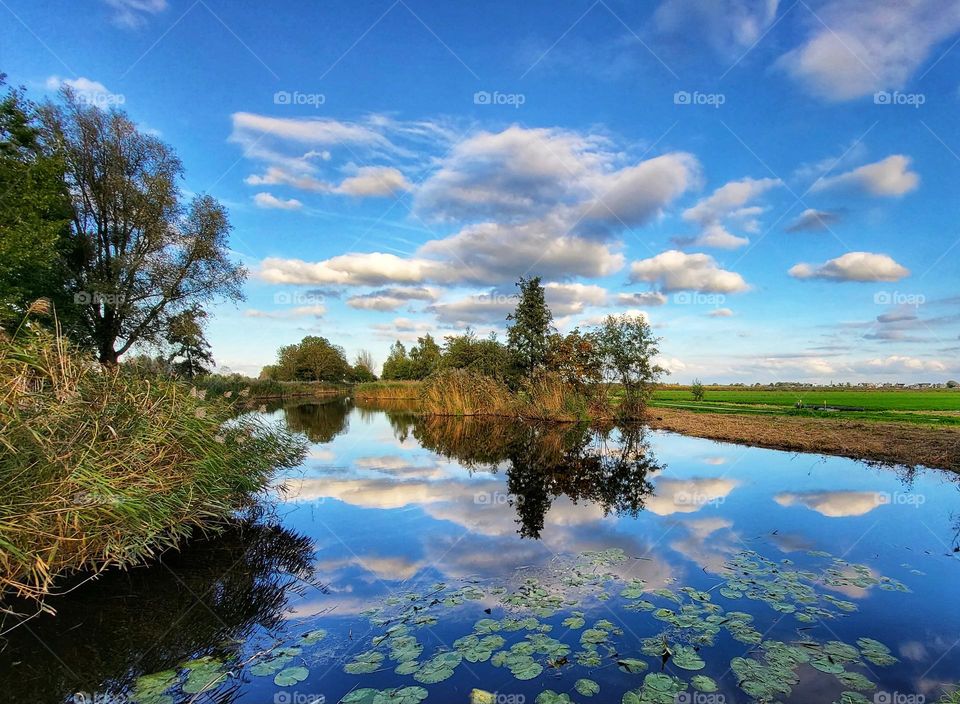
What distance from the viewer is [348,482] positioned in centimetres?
1216

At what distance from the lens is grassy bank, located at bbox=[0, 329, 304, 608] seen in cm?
486

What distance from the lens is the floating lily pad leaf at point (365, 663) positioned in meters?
4.03

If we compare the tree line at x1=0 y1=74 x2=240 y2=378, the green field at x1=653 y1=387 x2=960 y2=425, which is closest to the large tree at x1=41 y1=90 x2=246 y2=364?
the tree line at x1=0 y1=74 x2=240 y2=378

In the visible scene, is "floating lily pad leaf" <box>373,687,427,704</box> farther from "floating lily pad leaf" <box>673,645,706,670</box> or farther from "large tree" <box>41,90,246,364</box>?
"large tree" <box>41,90,246,364</box>

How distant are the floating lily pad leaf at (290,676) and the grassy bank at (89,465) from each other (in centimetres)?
249

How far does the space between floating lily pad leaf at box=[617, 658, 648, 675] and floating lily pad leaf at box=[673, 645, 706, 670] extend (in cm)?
30

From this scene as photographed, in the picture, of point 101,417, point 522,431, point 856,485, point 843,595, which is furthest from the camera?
point 522,431

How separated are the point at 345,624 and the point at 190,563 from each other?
10.7 feet

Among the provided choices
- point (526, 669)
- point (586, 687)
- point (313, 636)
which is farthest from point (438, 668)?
point (313, 636)

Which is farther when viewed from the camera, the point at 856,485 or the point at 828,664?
the point at 856,485

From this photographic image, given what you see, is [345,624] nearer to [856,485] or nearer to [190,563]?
[190,563]

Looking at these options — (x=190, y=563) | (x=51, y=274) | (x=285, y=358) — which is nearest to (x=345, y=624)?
(x=190, y=563)

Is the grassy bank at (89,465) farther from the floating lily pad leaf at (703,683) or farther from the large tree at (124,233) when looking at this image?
the large tree at (124,233)

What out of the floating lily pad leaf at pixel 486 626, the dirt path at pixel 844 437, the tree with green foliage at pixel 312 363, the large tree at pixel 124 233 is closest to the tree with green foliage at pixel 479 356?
the dirt path at pixel 844 437
